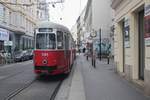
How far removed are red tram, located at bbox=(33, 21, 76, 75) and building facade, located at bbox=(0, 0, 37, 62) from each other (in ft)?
79.3

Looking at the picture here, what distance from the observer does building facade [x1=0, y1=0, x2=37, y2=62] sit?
41.8 m

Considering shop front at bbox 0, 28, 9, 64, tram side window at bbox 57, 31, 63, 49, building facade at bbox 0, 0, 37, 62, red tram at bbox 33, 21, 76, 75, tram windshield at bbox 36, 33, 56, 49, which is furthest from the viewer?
building facade at bbox 0, 0, 37, 62

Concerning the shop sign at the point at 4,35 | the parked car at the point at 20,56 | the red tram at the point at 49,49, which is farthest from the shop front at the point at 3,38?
the red tram at the point at 49,49

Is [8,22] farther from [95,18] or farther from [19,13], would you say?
[95,18]

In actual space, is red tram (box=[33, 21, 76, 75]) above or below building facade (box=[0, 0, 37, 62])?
below

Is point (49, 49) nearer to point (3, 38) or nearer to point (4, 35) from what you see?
point (3, 38)

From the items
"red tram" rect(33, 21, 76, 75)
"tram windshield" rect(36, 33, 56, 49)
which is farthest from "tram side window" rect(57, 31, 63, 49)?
"tram windshield" rect(36, 33, 56, 49)

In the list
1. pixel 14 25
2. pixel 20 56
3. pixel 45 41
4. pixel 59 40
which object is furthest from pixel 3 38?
pixel 45 41

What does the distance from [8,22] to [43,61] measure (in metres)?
30.2

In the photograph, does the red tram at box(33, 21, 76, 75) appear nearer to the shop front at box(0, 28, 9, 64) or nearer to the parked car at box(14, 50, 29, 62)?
the shop front at box(0, 28, 9, 64)

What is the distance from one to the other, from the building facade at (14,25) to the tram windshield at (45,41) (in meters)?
24.3

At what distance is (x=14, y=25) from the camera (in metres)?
49.7

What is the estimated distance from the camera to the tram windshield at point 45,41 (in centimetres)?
1659

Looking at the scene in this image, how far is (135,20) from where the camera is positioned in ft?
46.5
